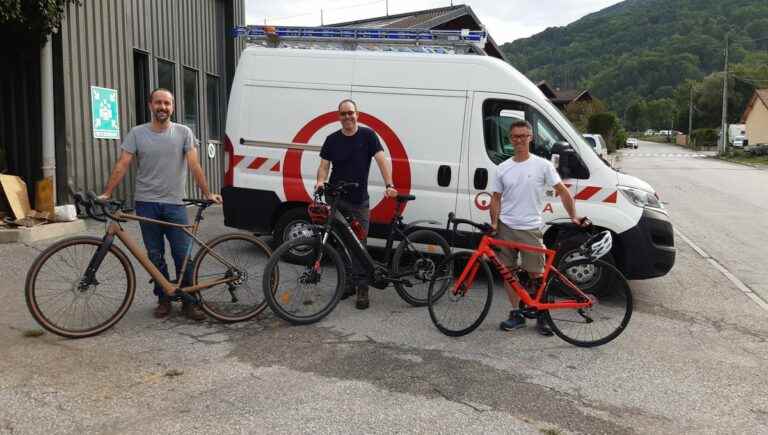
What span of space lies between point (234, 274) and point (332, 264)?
2.60ft

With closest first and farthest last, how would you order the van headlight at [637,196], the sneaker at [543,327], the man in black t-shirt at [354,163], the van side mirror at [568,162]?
the sneaker at [543,327] < the man in black t-shirt at [354,163] < the van side mirror at [568,162] < the van headlight at [637,196]

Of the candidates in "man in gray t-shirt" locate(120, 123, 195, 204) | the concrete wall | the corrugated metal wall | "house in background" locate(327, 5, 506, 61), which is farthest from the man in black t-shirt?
the concrete wall

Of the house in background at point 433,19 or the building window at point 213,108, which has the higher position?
the house in background at point 433,19

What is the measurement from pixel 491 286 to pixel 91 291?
297cm

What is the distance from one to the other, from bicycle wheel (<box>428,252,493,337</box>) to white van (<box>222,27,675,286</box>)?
1.58 metres

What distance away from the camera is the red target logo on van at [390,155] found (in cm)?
680

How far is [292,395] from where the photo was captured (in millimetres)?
3867

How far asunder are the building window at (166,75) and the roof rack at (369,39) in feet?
16.8

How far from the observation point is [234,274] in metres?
5.18

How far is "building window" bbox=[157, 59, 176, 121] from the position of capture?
1197cm

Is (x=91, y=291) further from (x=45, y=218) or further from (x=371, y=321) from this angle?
(x=45, y=218)

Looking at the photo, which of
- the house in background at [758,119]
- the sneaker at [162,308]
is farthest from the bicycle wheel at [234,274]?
the house in background at [758,119]

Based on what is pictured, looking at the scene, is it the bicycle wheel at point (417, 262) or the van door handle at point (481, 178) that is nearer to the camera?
the bicycle wheel at point (417, 262)

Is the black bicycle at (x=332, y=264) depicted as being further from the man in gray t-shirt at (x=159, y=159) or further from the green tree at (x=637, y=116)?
the green tree at (x=637, y=116)
